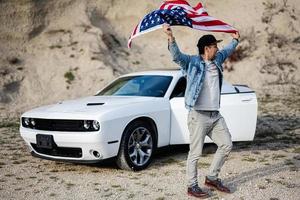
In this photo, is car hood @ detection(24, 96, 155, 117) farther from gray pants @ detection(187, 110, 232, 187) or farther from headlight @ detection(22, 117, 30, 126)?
gray pants @ detection(187, 110, 232, 187)

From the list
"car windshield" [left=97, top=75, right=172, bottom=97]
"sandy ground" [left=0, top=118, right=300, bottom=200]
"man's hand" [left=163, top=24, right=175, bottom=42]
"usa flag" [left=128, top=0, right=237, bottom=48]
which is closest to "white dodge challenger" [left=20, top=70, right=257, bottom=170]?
"car windshield" [left=97, top=75, right=172, bottom=97]

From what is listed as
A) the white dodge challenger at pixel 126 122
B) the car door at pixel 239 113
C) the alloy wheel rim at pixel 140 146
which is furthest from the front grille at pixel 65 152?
the car door at pixel 239 113

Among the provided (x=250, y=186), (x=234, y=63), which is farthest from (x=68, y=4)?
(x=250, y=186)

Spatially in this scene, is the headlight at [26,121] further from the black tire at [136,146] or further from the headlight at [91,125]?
the black tire at [136,146]

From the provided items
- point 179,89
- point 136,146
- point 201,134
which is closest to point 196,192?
point 201,134

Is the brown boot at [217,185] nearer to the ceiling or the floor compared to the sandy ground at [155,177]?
nearer to the ceiling

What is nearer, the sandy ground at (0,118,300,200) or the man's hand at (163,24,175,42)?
the man's hand at (163,24,175,42)

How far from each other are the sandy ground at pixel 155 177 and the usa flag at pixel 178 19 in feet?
5.99

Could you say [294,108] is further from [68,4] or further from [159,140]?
[68,4]

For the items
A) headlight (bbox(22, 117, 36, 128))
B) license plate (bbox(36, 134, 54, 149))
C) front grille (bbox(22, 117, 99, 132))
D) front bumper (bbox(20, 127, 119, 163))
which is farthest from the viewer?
headlight (bbox(22, 117, 36, 128))

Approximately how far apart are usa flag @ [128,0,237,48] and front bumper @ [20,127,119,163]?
1.31 metres

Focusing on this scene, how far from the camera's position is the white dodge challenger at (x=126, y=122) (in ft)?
21.5

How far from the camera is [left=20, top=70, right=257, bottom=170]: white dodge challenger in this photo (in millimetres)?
6547

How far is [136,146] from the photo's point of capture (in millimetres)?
6973
